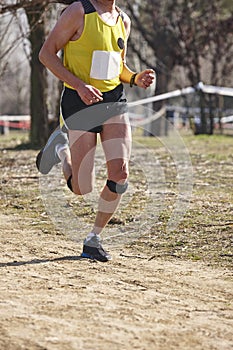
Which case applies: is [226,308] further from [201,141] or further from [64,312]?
[201,141]

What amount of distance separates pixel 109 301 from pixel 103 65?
1.70 metres

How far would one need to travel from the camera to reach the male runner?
4773 mm

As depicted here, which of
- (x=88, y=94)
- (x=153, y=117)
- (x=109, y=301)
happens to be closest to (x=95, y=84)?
(x=88, y=94)

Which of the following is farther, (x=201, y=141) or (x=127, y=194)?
(x=201, y=141)

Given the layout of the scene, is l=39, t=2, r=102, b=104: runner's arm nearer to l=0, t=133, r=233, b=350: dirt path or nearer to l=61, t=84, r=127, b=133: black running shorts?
l=61, t=84, r=127, b=133: black running shorts

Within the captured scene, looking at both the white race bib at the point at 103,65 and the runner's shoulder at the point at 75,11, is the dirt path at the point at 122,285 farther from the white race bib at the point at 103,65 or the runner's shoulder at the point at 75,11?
the runner's shoulder at the point at 75,11

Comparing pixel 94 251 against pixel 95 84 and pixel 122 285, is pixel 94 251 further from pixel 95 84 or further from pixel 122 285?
pixel 95 84

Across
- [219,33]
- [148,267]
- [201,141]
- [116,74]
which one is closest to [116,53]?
[116,74]

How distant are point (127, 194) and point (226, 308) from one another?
3.92 metres

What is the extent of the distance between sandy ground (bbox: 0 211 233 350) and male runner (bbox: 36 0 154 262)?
1.25 feet

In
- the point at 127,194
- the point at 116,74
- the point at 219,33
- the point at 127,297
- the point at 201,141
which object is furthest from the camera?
the point at 219,33

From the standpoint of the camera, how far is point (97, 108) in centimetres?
486

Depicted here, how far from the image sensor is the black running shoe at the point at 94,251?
4808 millimetres

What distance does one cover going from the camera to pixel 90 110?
4863mm
